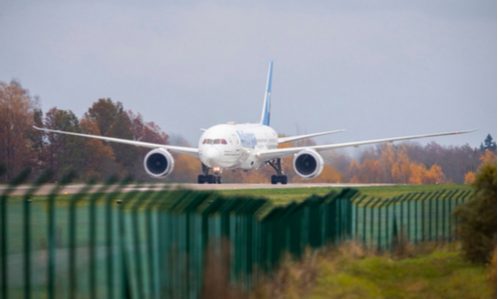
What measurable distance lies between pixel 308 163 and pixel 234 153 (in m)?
3.53

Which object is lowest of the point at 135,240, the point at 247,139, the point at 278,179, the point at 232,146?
the point at 135,240

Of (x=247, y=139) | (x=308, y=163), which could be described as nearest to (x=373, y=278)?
(x=308, y=163)

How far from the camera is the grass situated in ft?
59.9

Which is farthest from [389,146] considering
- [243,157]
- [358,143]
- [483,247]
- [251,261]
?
[251,261]

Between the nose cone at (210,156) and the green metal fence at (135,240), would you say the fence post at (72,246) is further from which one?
the nose cone at (210,156)

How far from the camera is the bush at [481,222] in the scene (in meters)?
22.8

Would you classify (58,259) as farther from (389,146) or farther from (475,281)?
(389,146)

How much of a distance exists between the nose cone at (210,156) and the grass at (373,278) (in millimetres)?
39632

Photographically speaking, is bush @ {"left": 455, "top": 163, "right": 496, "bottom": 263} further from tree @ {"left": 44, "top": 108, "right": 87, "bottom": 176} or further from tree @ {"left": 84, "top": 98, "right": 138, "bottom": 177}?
tree @ {"left": 84, "top": 98, "right": 138, "bottom": 177}

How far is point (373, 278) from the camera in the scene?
20781mm

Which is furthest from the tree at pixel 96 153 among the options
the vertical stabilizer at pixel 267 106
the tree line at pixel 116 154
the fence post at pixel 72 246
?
the fence post at pixel 72 246

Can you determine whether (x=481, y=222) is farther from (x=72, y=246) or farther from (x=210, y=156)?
(x=210, y=156)

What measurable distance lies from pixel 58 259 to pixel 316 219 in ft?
33.7

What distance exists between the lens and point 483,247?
74.7 feet
